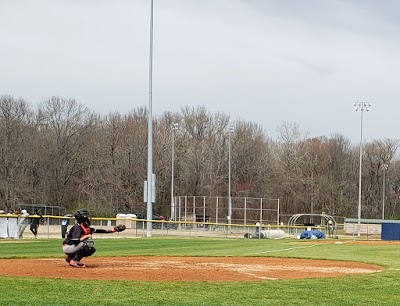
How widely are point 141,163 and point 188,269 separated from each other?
67.9m

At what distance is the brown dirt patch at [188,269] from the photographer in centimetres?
1468

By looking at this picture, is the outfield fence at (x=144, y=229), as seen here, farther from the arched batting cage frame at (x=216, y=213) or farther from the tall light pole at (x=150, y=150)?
the arched batting cage frame at (x=216, y=213)

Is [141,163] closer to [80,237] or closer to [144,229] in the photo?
[144,229]

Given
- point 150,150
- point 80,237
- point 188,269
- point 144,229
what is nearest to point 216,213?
point 144,229

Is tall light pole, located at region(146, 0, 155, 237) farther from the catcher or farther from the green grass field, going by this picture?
the green grass field

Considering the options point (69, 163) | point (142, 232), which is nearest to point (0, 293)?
point (142, 232)

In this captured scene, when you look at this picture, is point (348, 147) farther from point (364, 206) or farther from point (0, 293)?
point (0, 293)

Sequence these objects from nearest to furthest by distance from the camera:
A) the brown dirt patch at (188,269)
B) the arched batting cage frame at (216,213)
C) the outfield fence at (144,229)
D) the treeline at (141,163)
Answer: the brown dirt patch at (188,269)
the outfield fence at (144,229)
the arched batting cage frame at (216,213)
the treeline at (141,163)

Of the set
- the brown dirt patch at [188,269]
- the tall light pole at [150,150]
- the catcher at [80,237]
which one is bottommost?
the brown dirt patch at [188,269]

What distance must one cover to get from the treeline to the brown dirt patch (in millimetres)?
58124

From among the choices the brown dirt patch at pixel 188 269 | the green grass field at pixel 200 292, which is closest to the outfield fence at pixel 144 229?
the brown dirt patch at pixel 188 269

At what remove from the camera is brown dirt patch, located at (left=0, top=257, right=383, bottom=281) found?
14.7 meters

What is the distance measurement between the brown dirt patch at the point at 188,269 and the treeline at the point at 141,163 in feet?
191

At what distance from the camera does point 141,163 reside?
84500mm
